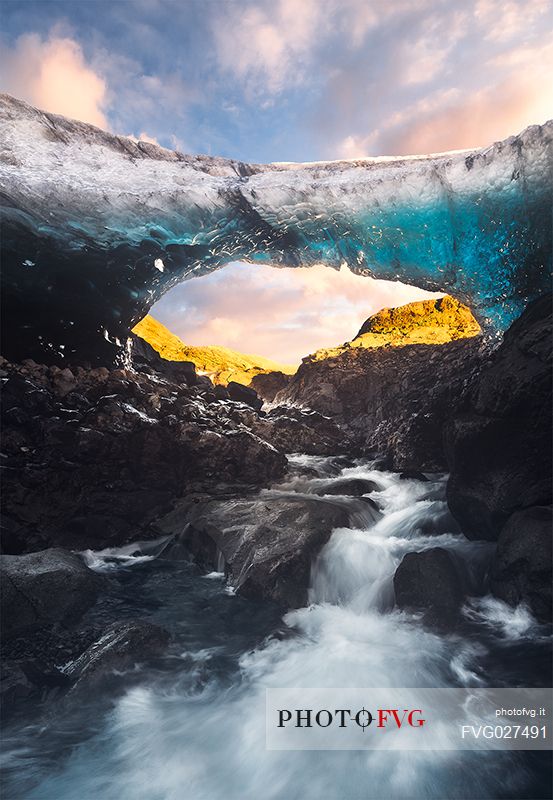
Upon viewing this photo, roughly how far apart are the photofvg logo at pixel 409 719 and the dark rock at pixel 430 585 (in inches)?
47.3

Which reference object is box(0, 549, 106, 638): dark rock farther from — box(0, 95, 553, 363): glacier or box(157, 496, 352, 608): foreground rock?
box(0, 95, 553, 363): glacier

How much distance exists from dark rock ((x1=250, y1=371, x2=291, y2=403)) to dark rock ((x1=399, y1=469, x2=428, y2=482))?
42.1ft

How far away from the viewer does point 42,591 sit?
5.66 m

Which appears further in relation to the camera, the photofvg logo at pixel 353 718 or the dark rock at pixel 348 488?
the dark rock at pixel 348 488

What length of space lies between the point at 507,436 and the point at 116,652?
238 inches

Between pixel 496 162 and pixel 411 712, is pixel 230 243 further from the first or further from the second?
pixel 411 712

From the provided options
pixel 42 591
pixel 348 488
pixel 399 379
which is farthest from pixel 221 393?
pixel 42 591

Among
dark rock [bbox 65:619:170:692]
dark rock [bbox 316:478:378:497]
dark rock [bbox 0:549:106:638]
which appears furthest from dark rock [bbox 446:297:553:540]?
dark rock [bbox 0:549:106:638]

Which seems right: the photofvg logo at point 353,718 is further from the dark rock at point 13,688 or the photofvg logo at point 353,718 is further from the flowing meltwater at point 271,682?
the dark rock at point 13,688

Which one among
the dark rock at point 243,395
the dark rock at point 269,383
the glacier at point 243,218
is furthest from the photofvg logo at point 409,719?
the dark rock at point 269,383

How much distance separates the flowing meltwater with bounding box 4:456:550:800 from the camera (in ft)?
11.2

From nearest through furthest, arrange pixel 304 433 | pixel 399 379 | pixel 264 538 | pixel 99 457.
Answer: pixel 264 538
pixel 99 457
pixel 304 433
pixel 399 379

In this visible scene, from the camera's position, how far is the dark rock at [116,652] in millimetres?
4539

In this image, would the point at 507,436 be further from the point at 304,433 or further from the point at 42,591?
the point at 304,433
